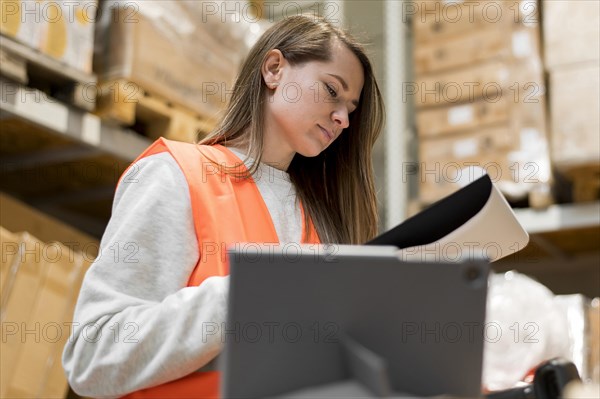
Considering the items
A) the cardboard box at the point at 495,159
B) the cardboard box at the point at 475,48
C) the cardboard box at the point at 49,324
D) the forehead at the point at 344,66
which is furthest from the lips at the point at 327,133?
the cardboard box at the point at 475,48

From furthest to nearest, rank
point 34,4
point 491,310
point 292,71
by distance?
point 491,310
point 34,4
point 292,71

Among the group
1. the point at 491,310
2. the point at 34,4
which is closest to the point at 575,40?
the point at 491,310

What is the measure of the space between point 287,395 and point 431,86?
11.5 feet

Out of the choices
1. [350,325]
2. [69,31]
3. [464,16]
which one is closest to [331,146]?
[350,325]

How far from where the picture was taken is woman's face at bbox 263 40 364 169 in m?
1.89

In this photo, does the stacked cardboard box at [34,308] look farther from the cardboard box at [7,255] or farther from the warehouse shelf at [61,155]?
the warehouse shelf at [61,155]

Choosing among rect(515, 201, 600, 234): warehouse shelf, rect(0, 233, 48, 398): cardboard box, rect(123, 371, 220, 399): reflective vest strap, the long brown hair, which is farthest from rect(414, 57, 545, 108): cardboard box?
rect(123, 371, 220, 399): reflective vest strap

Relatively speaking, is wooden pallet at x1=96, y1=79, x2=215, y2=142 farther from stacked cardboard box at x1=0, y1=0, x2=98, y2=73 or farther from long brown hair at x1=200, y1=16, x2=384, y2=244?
long brown hair at x1=200, y1=16, x2=384, y2=244

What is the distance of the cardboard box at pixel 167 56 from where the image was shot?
3393 millimetres

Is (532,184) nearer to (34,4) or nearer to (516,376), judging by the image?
(516,376)

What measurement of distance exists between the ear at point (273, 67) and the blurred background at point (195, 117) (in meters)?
1.33

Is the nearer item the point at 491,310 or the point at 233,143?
the point at 233,143

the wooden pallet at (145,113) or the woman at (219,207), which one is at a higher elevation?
the woman at (219,207)

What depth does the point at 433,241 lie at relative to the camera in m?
1.39
